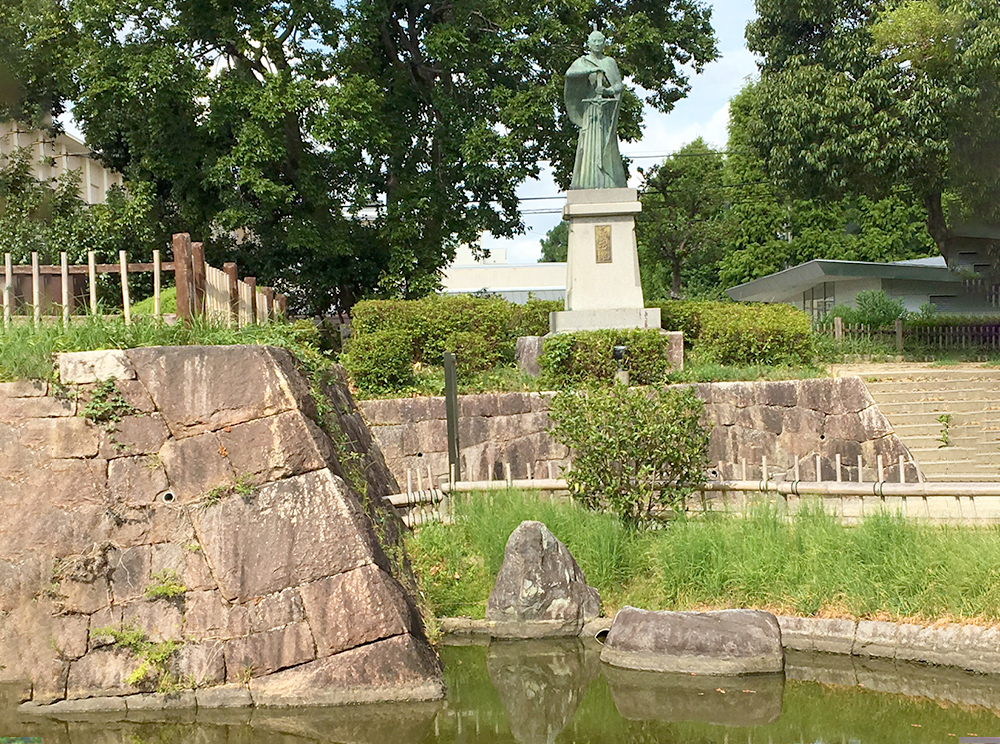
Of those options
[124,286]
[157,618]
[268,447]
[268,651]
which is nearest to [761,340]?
[268,447]

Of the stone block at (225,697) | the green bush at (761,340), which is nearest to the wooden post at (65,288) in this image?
the stone block at (225,697)

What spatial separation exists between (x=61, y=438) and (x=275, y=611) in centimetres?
217

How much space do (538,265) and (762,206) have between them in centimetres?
1343

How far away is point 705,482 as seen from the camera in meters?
10.5

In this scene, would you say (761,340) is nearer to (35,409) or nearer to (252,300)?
(252,300)

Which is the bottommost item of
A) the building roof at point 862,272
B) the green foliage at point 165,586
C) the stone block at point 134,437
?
the green foliage at point 165,586

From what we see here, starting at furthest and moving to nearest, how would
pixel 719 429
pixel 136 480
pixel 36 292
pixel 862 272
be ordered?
pixel 862 272
pixel 719 429
pixel 36 292
pixel 136 480

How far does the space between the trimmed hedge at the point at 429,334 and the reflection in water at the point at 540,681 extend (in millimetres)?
5594

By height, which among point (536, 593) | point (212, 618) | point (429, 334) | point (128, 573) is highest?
point (429, 334)

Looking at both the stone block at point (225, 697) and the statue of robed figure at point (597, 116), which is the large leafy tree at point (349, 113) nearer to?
the statue of robed figure at point (597, 116)

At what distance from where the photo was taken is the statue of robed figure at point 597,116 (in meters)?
15.8

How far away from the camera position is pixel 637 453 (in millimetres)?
10102

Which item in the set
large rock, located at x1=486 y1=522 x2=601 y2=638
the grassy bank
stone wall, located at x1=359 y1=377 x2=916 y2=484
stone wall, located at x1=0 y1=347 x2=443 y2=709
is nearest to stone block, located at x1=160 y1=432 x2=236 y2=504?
stone wall, located at x1=0 y1=347 x2=443 y2=709

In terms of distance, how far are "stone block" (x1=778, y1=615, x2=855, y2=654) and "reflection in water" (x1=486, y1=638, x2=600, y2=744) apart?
163 cm
